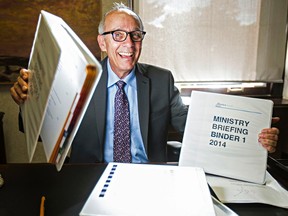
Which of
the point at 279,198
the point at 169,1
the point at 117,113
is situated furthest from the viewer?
the point at 169,1

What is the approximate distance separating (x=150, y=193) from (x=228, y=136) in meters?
0.40

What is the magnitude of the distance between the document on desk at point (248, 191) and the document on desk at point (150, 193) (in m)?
0.12

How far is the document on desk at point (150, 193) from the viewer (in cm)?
59

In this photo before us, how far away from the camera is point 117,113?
1.37 meters

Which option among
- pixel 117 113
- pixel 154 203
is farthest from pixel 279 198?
pixel 117 113

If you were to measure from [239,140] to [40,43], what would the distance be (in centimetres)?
71

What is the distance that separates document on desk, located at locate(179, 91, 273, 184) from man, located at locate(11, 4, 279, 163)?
0.46 metres

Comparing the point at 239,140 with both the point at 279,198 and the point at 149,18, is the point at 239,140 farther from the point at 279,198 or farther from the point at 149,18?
the point at 149,18

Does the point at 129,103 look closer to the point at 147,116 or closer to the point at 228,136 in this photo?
the point at 147,116

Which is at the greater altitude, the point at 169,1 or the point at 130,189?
the point at 169,1

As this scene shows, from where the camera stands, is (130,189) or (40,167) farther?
(40,167)

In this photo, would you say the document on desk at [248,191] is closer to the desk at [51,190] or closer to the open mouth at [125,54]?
the desk at [51,190]

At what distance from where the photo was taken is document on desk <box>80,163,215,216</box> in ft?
1.94

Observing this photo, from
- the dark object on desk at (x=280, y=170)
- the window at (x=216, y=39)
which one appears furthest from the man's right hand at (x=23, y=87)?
the window at (x=216, y=39)
